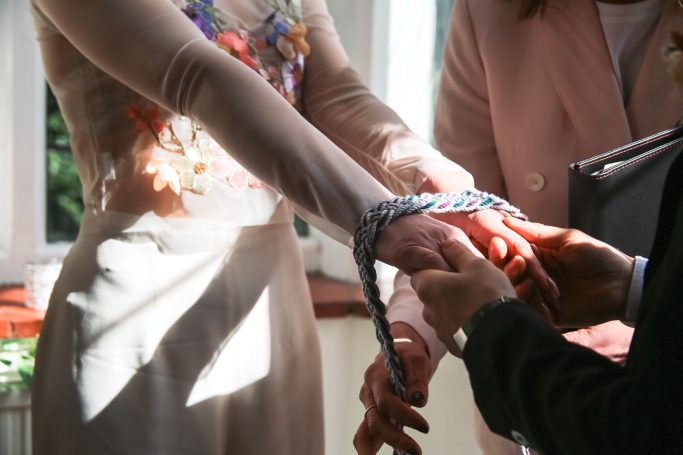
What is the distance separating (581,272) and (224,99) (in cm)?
45

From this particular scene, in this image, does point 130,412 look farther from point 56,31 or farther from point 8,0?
point 8,0

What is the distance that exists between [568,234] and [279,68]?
17.8 inches

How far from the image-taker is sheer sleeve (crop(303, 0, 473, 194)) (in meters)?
1.05

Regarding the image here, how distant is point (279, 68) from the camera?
1.12 m

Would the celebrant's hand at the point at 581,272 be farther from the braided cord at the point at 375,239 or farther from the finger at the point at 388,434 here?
the finger at the point at 388,434

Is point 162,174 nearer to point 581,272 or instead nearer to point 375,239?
point 375,239

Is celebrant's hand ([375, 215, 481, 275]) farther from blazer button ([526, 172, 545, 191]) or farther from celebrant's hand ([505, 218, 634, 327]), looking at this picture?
blazer button ([526, 172, 545, 191])

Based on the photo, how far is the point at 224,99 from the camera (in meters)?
0.86

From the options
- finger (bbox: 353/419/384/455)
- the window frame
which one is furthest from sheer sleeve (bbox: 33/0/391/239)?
the window frame

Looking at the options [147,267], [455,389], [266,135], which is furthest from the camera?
[455,389]

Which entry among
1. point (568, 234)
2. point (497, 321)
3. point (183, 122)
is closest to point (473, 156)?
point (568, 234)

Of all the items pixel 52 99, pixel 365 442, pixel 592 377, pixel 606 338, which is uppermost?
pixel 52 99

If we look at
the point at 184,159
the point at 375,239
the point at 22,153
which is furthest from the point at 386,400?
the point at 22,153

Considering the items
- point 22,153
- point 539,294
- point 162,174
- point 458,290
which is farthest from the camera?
point 22,153
